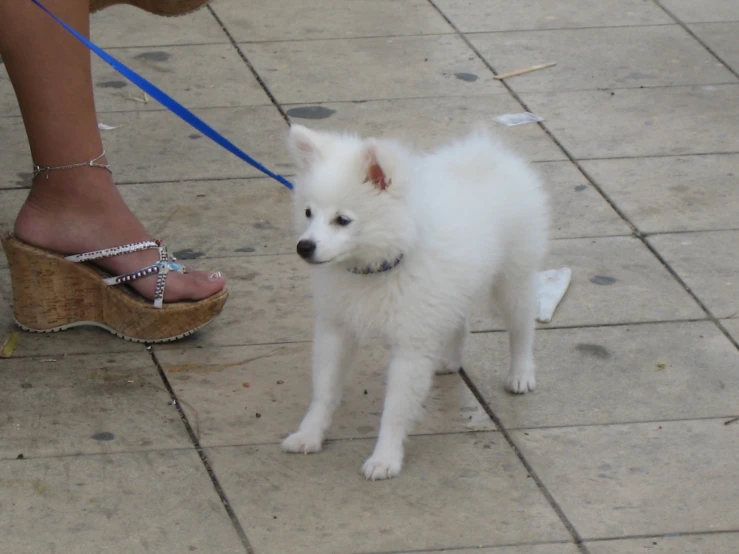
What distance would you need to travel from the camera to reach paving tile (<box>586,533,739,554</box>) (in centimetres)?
377

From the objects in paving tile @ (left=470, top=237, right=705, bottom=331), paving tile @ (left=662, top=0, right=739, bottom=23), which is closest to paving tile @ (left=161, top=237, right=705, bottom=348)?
paving tile @ (left=470, top=237, right=705, bottom=331)

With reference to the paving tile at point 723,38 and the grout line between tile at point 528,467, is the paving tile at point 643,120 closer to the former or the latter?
the paving tile at point 723,38

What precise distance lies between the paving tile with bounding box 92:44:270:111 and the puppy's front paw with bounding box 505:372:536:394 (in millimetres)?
3181

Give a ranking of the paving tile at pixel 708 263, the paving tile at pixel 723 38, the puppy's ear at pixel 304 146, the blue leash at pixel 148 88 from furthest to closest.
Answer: the paving tile at pixel 723 38
the paving tile at pixel 708 263
the blue leash at pixel 148 88
the puppy's ear at pixel 304 146

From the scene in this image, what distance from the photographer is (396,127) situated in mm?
6953

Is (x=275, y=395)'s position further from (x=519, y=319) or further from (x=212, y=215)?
(x=212, y=215)

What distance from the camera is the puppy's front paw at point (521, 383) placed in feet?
15.4

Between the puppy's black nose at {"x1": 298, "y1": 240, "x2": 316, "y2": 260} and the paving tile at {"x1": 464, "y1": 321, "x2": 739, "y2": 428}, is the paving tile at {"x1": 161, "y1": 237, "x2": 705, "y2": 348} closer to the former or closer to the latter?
the paving tile at {"x1": 464, "y1": 321, "x2": 739, "y2": 428}

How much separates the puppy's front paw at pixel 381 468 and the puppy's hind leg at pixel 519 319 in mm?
761

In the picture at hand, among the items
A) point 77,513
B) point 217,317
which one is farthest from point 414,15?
point 77,513

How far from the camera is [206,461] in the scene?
166 inches

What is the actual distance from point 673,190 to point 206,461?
3.28m

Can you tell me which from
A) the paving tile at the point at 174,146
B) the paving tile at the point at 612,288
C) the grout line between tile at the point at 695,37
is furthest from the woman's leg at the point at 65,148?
the grout line between tile at the point at 695,37

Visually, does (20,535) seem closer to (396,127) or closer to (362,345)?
(362,345)
